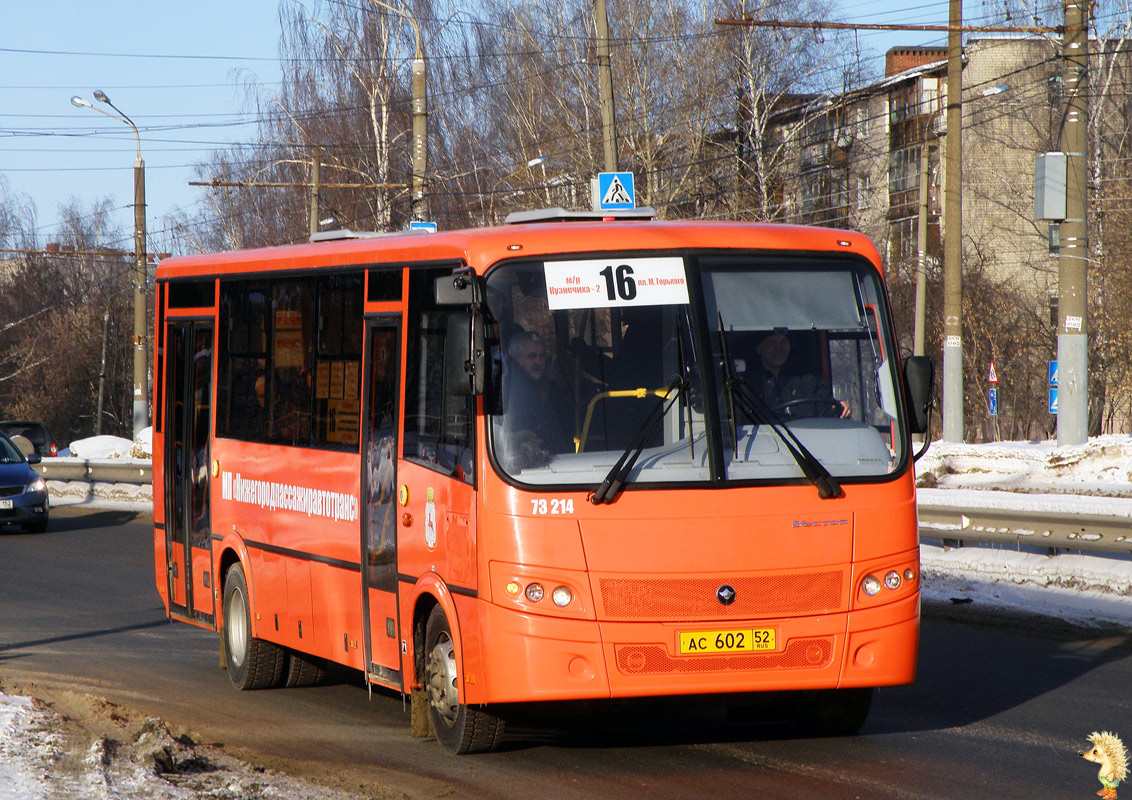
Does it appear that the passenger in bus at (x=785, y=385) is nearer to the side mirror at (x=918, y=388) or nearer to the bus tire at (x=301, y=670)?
the side mirror at (x=918, y=388)

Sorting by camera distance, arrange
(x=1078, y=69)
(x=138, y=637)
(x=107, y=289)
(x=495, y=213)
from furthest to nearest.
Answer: (x=107, y=289)
(x=495, y=213)
(x=1078, y=69)
(x=138, y=637)

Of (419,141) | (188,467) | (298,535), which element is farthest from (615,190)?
(298,535)

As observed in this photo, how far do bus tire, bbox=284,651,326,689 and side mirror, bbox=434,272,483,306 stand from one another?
358 cm

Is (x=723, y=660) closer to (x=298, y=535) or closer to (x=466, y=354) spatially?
(x=466, y=354)

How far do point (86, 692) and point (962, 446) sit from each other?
1612 centimetres

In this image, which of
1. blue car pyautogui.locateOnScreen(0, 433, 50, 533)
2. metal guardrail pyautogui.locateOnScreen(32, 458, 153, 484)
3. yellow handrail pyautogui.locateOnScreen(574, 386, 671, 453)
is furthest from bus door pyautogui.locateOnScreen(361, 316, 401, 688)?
metal guardrail pyautogui.locateOnScreen(32, 458, 153, 484)

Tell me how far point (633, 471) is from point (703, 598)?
0.64m

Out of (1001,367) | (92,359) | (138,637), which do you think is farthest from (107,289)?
(138,637)

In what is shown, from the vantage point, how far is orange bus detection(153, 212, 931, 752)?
6934 millimetres

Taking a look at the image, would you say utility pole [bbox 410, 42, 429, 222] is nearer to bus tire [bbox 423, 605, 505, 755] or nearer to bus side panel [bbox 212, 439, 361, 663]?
bus side panel [bbox 212, 439, 361, 663]

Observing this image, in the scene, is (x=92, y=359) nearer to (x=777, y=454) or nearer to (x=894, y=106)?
(x=894, y=106)

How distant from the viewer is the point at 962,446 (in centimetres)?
2292

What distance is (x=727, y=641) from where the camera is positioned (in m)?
6.96

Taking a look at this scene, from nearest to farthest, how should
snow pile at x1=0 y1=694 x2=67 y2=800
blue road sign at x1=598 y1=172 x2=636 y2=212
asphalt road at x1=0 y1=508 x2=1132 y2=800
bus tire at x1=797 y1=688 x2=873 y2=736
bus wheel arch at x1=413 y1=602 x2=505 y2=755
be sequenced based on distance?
snow pile at x1=0 y1=694 x2=67 y2=800
asphalt road at x1=0 y1=508 x2=1132 y2=800
bus wheel arch at x1=413 y1=602 x2=505 y2=755
bus tire at x1=797 y1=688 x2=873 y2=736
blue road sign at x1=598 y1=172 x2=636 y2=212
